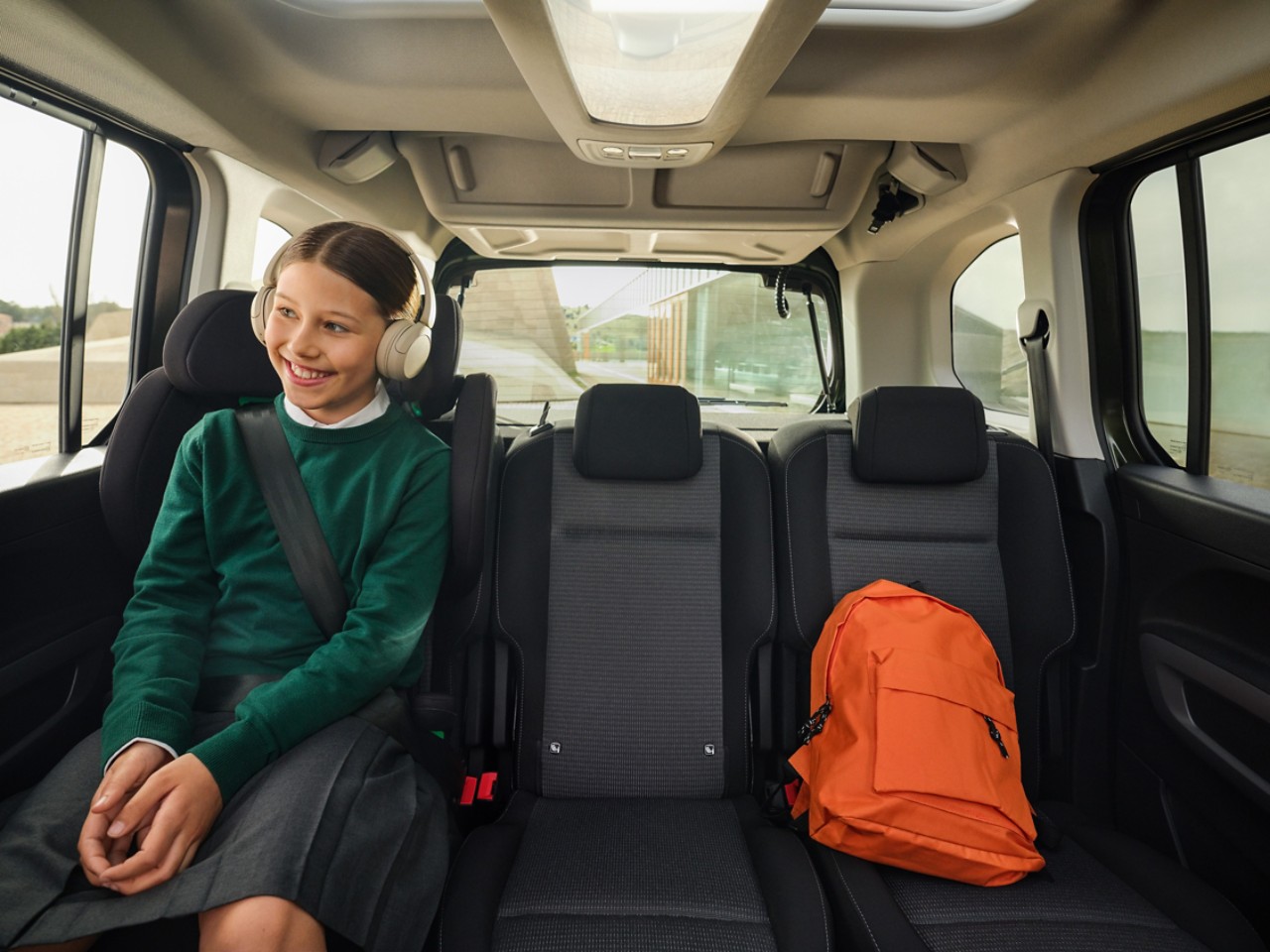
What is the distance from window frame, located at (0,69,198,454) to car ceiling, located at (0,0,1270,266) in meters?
0.08

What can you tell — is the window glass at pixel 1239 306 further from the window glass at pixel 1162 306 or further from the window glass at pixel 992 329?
the window glass at pixel 992 329

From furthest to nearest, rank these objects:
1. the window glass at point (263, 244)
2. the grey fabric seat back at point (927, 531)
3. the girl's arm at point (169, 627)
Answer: the window glass at point (263, 244)
the grey fabric seat back at point (927, 531)
the girl's arm at point (169, 627)

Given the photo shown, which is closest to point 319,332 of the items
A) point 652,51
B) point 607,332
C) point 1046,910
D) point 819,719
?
point 652,51

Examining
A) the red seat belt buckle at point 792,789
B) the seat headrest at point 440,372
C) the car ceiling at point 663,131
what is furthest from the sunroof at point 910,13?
the red seat belt buckle at point 792,789

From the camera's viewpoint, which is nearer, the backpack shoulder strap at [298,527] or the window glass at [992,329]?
the backpack shoulder strap at [298,527]

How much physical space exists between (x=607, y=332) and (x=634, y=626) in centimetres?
193

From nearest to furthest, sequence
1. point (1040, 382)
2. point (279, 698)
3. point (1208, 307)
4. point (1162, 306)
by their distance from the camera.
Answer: point (279, 698) < point (1208, 307) < point (1162, 306) < point (1040, 382)

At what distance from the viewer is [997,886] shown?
1331mm

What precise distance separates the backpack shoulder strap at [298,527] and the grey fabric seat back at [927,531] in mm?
1114

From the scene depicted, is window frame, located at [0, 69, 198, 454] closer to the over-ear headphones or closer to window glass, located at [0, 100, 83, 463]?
window glass, located at [0, 100, 83, 463]

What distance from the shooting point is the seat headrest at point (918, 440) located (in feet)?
5.93

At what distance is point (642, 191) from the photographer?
8.29ft

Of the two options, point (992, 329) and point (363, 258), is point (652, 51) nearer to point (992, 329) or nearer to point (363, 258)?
point (363, 258)

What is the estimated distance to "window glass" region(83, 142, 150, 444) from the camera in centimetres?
184
